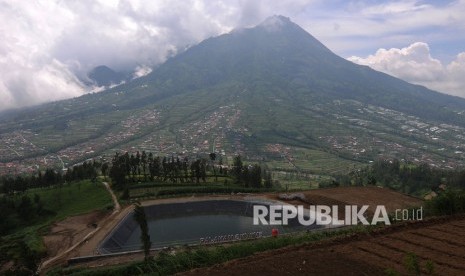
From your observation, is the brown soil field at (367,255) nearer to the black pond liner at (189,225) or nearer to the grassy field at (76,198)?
the black pond liner at (189,225)

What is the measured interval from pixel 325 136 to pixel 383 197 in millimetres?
93944

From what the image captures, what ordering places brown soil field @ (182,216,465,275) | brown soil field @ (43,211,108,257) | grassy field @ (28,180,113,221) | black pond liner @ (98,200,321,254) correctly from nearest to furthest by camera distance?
1. brown soil field @ (182,216,465,275)
2. brown soil field @ (43,211,108,257)
3. black pond liner @ (98,200,321,254)
4. grassy field @ (28,180,113,221)

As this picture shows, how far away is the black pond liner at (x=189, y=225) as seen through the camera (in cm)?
3209

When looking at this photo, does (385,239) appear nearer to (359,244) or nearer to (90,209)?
(359,244)

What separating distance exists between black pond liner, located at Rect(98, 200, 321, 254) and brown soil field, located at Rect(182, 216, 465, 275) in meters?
12.2

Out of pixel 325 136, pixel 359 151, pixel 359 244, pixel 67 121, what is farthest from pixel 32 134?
pixel 359 244

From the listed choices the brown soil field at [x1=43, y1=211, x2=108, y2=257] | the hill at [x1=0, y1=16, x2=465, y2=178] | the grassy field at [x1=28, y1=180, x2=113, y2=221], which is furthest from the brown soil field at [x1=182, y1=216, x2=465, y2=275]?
the hill at [x1=0, y1=16, x2=465, y2=178]

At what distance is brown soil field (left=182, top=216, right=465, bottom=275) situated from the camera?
53.6 feet

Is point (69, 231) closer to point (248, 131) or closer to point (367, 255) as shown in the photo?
point (367, 255)

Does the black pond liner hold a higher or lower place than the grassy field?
lower

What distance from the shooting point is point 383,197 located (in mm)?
42656

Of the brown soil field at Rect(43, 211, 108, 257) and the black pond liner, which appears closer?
the brown soil field at Rect(43, 211, 108, 257)

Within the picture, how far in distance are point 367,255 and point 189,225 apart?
72.0 feet

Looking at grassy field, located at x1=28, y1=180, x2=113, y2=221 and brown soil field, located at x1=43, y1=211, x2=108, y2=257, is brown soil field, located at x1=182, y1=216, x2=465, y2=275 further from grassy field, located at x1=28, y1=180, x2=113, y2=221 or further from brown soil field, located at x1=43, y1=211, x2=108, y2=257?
grassy field, located at x1=28, y1=180, x2=113, y2=221
